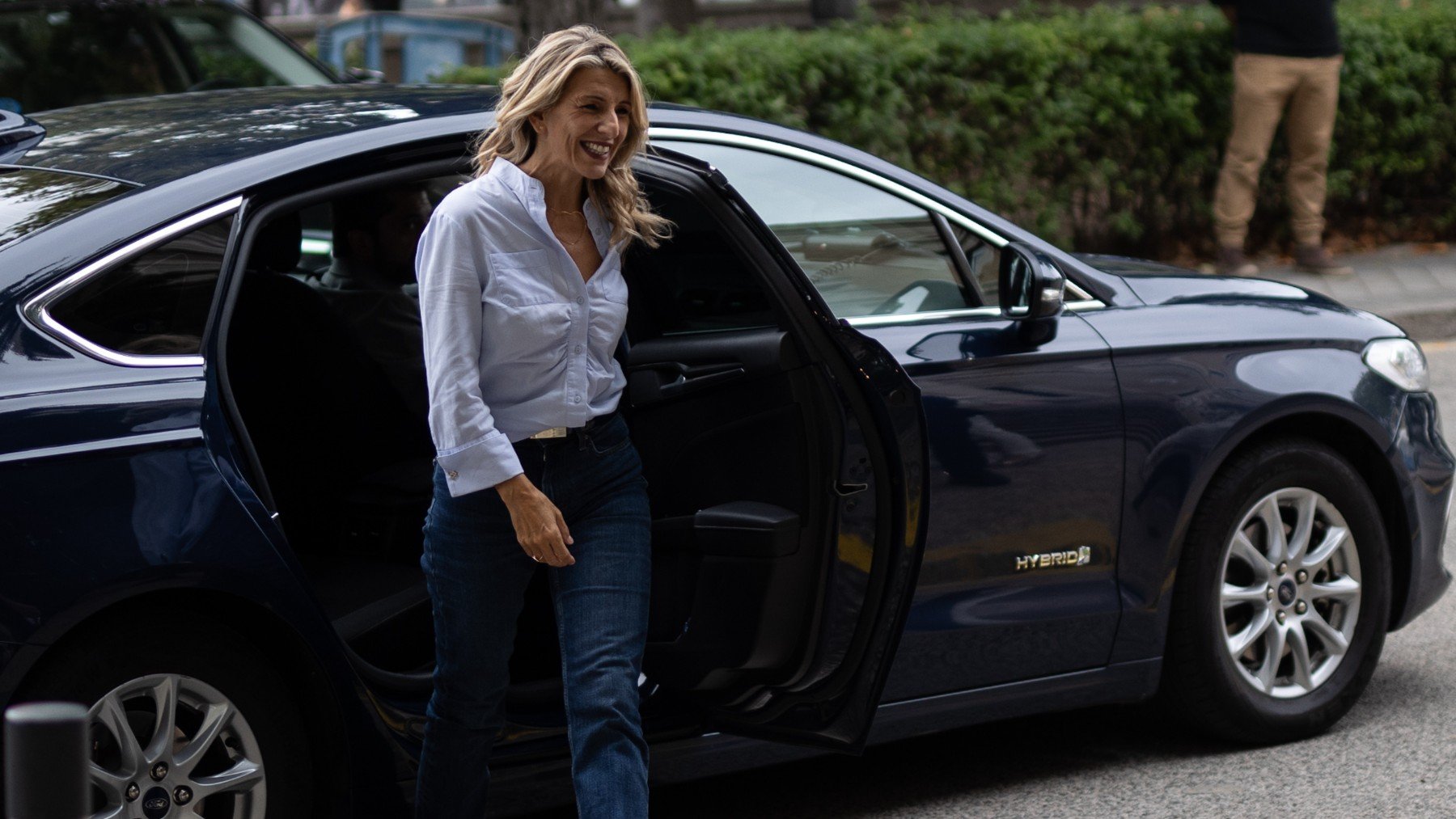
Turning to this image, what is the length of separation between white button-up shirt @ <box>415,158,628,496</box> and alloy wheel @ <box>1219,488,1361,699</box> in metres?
1.97

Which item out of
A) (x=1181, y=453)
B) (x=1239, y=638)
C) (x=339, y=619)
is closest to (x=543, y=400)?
(x=339, y=619)

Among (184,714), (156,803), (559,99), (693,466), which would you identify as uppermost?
(559,99)

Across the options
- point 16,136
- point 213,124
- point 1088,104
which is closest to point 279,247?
point 213,124

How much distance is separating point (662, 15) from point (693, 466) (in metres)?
14.7

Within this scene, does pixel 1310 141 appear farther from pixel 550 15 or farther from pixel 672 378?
pixel 672 378

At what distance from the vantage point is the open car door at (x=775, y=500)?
3578 mm

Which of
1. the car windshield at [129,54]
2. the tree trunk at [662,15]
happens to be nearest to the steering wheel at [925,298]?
the car windshield at [129,54]

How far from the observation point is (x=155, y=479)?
3150mm

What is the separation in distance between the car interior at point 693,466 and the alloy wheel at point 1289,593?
1400 mm

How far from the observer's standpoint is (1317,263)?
11.3m

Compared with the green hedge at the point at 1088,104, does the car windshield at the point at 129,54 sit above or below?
above

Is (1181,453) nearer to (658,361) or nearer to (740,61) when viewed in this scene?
(658,361)

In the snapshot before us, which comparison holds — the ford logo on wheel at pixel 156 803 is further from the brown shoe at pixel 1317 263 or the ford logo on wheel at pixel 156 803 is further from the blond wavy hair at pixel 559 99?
the brown shoe at pixel 1317 263

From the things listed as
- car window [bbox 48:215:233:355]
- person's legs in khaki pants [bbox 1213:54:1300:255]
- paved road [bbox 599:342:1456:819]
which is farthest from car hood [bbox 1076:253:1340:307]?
person's legs in khaki pants [bbox 1213:54:1300:255]
